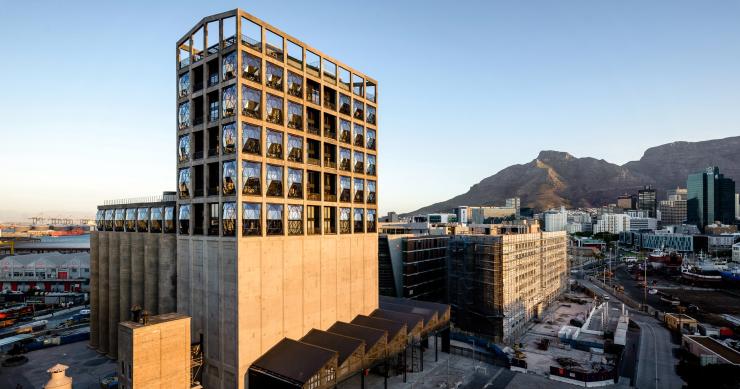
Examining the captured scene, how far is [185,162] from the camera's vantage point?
162 ft

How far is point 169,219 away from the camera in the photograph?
54.3 m

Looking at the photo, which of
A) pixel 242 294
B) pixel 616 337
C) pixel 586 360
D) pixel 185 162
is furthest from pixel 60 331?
pixel 616 337

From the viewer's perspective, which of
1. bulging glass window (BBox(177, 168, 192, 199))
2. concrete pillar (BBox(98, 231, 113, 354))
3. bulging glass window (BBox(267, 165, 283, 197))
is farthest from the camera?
concrete pillar (BBox(98, 231, 113, 354))

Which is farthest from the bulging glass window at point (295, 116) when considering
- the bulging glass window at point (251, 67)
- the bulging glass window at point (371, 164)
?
the bulging glass window at point (371, 164)

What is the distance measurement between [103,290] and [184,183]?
102 ft

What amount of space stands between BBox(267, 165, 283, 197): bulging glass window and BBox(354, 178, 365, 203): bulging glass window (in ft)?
53.8

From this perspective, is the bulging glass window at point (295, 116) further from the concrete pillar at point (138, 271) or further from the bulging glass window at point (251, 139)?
the concrete pillar at point (138, 271)

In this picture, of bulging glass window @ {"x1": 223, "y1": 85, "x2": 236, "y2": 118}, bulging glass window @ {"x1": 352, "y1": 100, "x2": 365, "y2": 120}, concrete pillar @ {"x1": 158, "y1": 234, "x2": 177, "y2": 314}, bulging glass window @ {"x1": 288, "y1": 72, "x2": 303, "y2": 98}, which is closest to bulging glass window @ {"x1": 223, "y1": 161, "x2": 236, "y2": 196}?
bulging glass window @ {"x1": 223, "y1": 85, "x2": 236, "y2": 118}

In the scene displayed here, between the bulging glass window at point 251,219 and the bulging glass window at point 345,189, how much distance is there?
619 inches

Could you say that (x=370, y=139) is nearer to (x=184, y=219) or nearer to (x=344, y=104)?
(x=344, y=104)

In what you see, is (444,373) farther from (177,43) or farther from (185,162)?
(177,43)

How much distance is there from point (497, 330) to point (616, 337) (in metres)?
22.7

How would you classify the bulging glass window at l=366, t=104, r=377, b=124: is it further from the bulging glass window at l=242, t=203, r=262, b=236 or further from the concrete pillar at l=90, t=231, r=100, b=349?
the concrete pillar at l=90, t=231, r=100, b=349

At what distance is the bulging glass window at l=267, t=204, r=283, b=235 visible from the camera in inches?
1784
